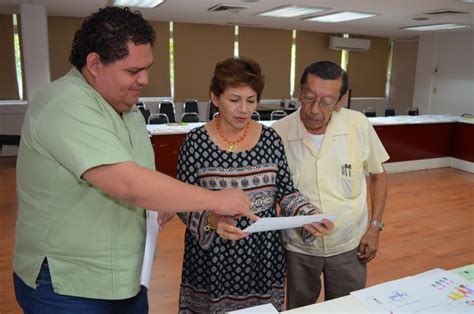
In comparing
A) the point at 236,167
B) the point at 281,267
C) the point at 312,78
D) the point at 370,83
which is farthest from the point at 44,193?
the point at 370,83

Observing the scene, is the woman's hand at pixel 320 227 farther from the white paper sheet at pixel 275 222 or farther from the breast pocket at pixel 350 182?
the breast pocket at pixel 350 182

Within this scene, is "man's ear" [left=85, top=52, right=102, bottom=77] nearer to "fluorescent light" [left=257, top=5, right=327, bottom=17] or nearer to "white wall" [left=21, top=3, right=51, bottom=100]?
"fluorescent light" [left=257, top=5, right=327, bottom=17]

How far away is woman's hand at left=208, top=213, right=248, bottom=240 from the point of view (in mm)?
1315

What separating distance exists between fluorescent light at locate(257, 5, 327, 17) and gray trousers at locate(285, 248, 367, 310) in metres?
5.47

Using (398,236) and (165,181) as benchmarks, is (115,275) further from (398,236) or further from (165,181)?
(398,236)

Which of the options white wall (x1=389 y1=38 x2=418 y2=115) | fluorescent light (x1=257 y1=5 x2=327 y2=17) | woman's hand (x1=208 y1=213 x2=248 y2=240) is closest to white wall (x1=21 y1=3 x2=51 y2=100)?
fluorescent light (x1=257 y1=5 x2=327 y2=17)

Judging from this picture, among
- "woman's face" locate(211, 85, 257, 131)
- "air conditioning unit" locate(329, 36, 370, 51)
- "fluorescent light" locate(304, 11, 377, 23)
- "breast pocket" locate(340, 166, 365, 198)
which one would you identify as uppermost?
"fluorescent light" locate(304, 11, 377, 23)

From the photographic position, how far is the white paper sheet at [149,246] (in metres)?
1.25

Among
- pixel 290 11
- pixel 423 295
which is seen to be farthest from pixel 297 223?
pixel 290 11

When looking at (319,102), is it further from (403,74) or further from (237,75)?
(403,74)

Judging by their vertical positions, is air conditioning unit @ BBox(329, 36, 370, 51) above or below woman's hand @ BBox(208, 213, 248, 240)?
above

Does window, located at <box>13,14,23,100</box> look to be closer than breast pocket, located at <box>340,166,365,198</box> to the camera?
No

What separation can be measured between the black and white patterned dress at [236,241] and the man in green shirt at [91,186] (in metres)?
0.31

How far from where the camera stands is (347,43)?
11461mm
